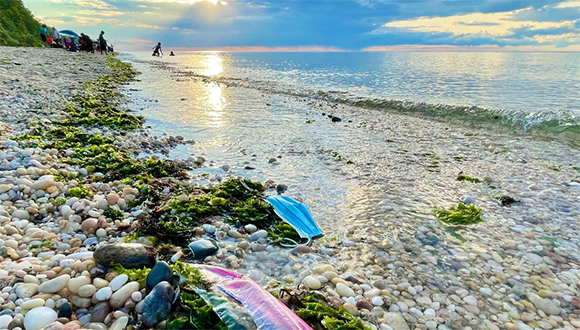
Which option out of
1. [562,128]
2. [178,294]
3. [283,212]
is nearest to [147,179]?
[283,212]

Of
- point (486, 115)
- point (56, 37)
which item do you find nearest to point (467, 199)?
point (486, 115)

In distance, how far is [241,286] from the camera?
299cm

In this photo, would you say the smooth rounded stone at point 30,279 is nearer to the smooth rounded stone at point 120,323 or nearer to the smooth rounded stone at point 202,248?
the smooth rounded stone at point 120,323

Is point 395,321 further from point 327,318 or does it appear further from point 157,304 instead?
point 157,304

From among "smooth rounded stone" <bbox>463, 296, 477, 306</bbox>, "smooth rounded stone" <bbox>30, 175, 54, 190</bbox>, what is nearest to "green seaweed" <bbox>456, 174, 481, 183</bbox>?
"smooth rounded stone" <bbox>463, 296, 477, 306</bbox>

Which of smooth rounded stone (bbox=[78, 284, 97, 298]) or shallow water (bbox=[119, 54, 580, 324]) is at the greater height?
smooth rounded stone (bbox=[78, 284, 97, 298])

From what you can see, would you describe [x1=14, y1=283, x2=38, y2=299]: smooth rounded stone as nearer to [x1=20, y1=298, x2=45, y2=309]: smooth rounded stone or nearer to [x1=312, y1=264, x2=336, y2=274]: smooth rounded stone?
[x1=20, y1=298, x2=45, y2=309]: smooth rounded stone

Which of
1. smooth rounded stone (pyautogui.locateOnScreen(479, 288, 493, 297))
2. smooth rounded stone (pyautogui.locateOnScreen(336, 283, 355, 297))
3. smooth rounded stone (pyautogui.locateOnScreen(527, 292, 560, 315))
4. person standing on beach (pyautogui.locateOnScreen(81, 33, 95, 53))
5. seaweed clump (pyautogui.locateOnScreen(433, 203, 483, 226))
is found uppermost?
person standing on beach (pyautogui.locateOnScreen(81, 33, 95, 53))

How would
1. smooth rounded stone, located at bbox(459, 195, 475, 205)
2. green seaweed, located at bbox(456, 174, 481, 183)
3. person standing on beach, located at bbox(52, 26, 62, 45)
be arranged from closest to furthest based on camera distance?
smooth rounded stone, located at bbox(459, 195, 475, 205)
green seaweed, located at bbox(456, 174, 481, 183)
person standing on beach, located at bbox(52, 26, 62, 45)

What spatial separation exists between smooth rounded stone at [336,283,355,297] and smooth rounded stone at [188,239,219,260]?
1564 millimetres


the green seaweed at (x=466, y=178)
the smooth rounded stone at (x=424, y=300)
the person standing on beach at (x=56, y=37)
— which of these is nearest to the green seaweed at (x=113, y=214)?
the smooth rounded stone at (x=424, y=300)

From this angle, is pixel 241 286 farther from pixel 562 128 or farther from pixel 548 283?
pixel 562 128

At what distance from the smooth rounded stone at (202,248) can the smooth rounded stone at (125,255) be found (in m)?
0.52

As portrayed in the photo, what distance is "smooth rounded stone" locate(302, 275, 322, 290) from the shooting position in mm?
3352
